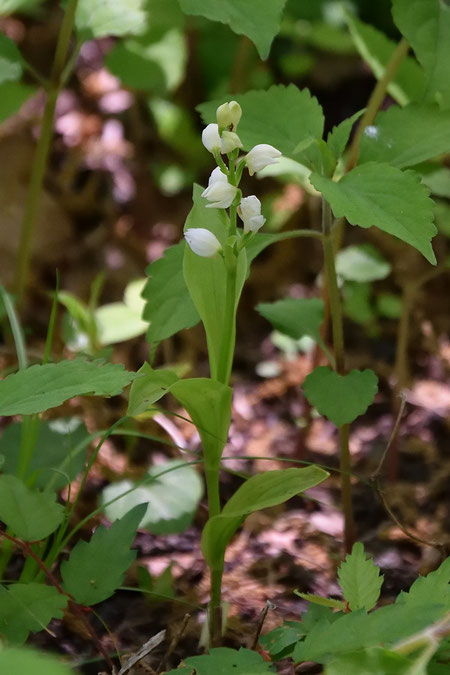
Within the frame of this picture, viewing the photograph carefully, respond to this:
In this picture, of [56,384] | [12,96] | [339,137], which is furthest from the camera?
[12,96]

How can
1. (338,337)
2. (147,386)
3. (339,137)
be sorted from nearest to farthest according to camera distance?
1. (147,386)
2. (339,137)
3. (338,337)

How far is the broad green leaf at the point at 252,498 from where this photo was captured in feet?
3.30

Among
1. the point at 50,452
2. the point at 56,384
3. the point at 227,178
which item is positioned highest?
the point at 227,178

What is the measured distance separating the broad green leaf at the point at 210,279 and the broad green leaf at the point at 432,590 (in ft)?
1.26

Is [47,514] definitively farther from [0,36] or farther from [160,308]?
[0,36]

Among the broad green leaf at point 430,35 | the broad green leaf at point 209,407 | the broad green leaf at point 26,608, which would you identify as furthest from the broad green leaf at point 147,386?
the broad green leaf at point 430,35

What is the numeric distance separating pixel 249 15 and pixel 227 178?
0.35m

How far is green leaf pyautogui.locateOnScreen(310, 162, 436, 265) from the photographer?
98 centimetres

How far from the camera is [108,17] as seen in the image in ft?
5.00

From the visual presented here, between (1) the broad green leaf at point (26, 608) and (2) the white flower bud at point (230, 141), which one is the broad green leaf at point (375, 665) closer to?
(1) the broad green leaf at point (26, 608)

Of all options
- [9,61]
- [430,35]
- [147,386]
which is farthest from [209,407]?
[9,61]

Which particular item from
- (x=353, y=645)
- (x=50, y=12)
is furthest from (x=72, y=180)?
(x=353, y=645)

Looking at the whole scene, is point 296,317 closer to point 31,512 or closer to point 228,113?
point 228,113

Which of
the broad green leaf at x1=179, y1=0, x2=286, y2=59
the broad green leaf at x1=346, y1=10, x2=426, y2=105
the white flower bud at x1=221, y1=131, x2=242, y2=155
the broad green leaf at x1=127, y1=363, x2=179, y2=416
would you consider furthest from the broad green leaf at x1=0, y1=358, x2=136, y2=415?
the broad green leaf at x1=346, y1=10, x2=426, y2=105
